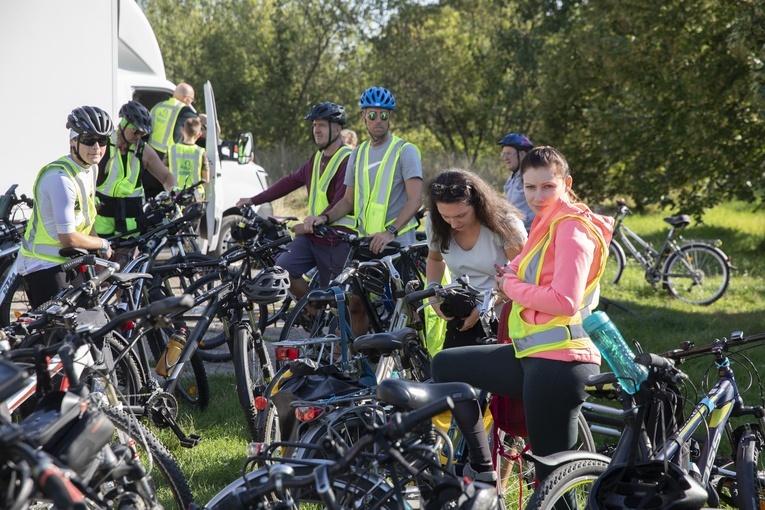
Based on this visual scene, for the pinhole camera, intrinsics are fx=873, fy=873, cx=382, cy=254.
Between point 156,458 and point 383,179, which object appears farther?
point 383,179

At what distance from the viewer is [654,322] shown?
9539mm

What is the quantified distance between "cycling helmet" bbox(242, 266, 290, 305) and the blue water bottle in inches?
78.3

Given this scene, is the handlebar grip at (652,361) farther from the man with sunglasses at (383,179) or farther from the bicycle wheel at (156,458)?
the man with sunglasses at (383,179)

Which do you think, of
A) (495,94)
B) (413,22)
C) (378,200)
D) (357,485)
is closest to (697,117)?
(378,200)

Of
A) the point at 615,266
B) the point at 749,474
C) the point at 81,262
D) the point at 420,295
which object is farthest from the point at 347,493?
the point at 615,266

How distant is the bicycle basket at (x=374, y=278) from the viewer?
545 cm

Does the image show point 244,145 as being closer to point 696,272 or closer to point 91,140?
point 91,140

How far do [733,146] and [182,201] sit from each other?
33.7 feet

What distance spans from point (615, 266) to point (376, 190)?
298 inches

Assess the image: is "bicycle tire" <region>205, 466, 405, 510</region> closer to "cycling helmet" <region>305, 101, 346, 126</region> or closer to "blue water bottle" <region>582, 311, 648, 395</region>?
"blue water bottle" <region>582, 311, 648, 395</region>

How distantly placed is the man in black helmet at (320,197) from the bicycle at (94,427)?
10.3 ft

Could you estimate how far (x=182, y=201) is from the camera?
731 cm

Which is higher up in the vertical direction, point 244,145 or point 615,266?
point 244,145

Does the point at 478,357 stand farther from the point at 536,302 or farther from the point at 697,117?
the point at 697,117
